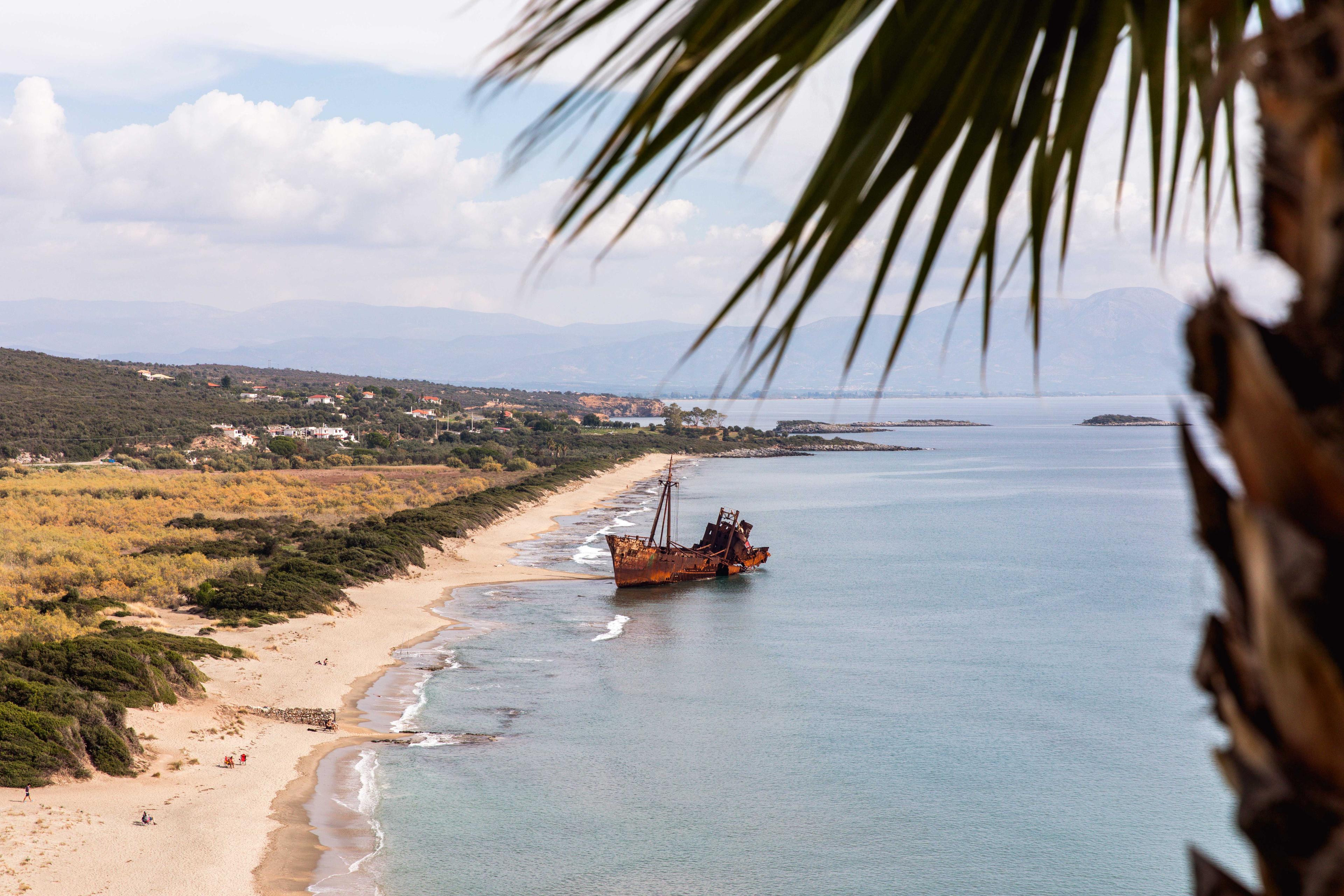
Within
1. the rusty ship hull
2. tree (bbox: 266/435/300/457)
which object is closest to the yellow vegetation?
tree (bbox: 266/435/300/457)

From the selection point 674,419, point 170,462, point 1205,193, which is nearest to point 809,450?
point 674,419

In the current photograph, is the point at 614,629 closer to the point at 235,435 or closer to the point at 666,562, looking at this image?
the point at 666,562

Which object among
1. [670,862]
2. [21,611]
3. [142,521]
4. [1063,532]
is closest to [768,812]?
[670,862]

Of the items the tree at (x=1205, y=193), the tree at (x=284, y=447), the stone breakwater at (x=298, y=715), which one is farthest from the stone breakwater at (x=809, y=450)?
the tree at (x=1205, y=193)

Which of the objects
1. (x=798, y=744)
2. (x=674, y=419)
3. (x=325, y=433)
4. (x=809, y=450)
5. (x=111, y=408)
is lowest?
(x=798, y=744)

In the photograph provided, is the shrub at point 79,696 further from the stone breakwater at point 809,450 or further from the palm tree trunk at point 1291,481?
the stone breakwater at point 809,450

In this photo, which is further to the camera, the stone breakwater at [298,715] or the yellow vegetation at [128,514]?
the yellow vegetation at [128,514]

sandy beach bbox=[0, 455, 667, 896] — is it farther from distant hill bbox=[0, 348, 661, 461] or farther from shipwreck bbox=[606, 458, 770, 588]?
distant hill bbox=[0, 348, 661, 461]
